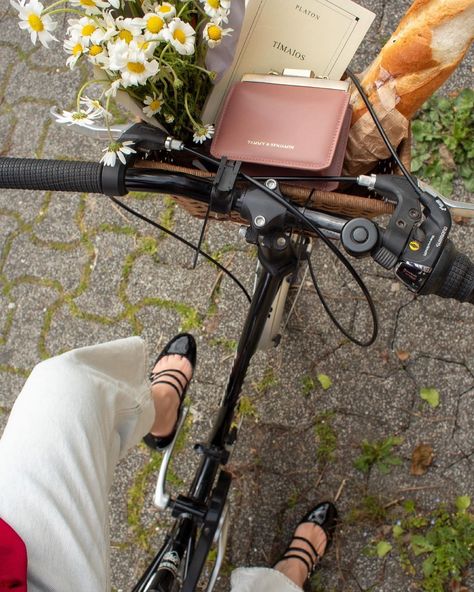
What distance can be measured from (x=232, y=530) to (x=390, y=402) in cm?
70

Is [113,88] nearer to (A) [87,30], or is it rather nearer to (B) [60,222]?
(A) [87,30]

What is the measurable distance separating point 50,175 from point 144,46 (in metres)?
0.33

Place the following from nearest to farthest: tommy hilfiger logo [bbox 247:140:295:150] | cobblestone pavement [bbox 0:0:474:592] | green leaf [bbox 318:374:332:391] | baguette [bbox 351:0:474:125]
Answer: baguette [bbox 351:0:474:125]
tommy hilfiger logo [bbox 247:140:295:150]
cobblestone pavement [bbox 0:0:474:592]
green leaf [bbox 318:374:332:391]

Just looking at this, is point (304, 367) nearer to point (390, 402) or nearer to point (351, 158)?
point (390, 402)

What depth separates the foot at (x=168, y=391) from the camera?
1.88m

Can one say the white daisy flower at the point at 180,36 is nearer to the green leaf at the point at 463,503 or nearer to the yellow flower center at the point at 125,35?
the yellow flower center at the point at 125,35

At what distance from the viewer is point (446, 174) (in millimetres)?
2172

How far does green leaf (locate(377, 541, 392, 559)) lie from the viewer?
1951 mm

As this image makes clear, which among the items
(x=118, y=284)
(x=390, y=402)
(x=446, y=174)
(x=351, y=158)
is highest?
(x=351, y=158)

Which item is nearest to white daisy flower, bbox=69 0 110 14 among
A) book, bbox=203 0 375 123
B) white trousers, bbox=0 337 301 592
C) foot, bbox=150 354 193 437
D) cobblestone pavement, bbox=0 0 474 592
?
book, bbox=203 0 375 123

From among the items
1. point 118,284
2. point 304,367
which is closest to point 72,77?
point 118,284

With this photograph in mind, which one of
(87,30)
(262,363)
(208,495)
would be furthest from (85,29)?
(262,363)

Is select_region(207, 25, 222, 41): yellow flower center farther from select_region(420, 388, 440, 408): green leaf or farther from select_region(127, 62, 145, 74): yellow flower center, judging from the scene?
select_region(420, 388, 440, 408): green leaf

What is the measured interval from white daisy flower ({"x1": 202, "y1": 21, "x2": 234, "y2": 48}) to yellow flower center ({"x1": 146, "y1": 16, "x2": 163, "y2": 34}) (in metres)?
0.09
